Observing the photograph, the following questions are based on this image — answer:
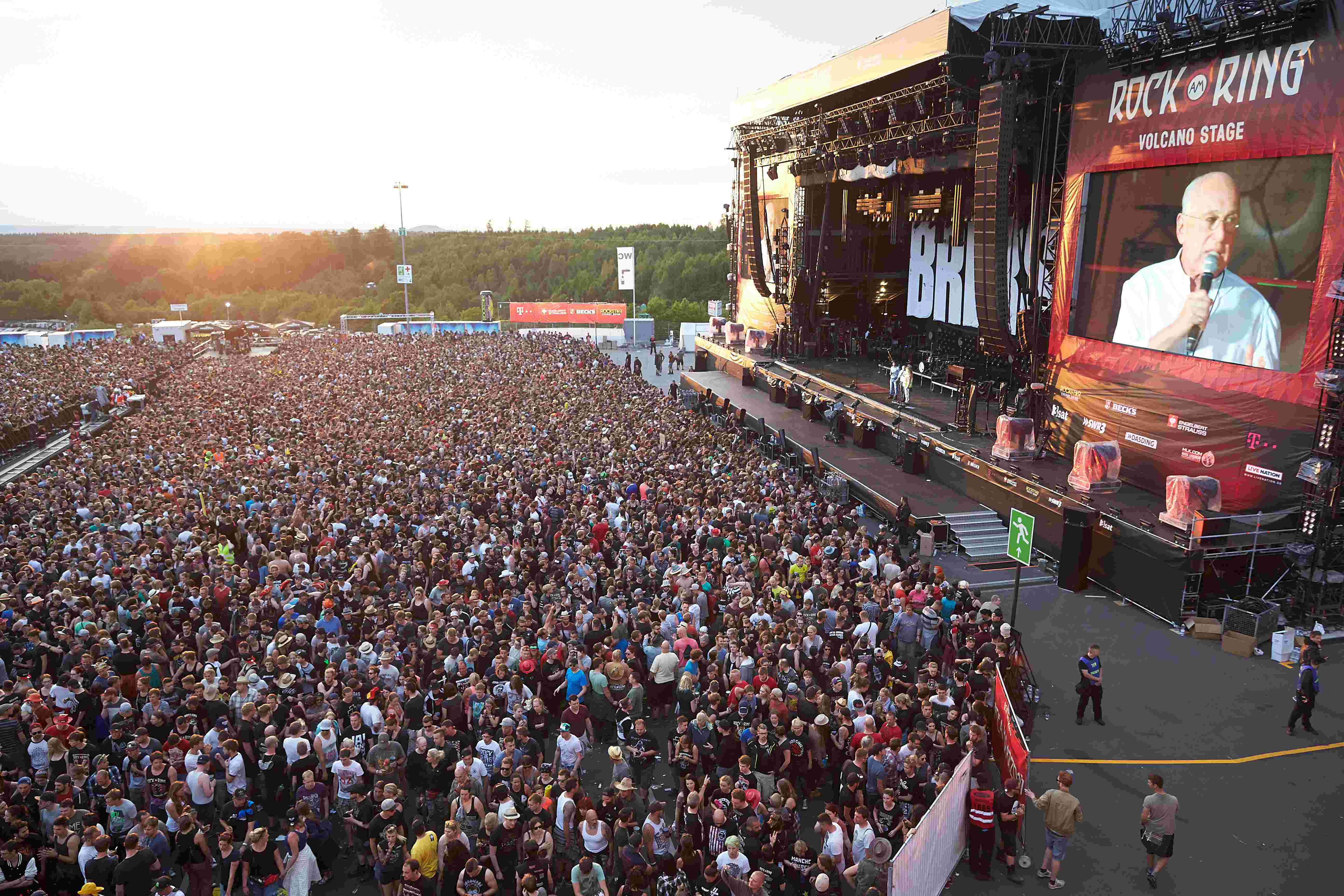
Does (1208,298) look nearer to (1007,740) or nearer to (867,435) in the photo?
(867,435)

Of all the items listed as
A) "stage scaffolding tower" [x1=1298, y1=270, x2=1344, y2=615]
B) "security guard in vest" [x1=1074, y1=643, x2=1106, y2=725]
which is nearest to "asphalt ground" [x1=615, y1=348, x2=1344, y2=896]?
"security guard in vest" [x1=1074, y1=643, x2=1106, y2=725]

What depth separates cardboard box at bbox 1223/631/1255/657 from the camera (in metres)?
11.6

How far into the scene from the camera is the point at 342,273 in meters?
108

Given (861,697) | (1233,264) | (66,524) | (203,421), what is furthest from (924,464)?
(203,421)

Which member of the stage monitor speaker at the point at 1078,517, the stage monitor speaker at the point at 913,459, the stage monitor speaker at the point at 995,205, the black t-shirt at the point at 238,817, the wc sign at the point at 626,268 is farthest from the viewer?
the wc sign at the point at 626,268

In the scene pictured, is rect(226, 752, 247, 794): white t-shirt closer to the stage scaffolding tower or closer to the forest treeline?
the stage scaffolding tower

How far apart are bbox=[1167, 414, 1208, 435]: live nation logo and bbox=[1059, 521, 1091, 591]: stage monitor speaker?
7.32 ft

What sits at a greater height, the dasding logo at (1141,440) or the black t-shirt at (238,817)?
the dasding logo at (1141,440)

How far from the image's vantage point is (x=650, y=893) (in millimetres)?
5953

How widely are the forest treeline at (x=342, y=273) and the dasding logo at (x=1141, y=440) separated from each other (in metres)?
63.6

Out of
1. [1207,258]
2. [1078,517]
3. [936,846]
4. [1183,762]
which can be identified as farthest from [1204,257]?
[936,846]

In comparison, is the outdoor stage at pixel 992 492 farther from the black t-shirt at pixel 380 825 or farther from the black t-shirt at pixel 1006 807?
the black t-shirt at pixel 380 825

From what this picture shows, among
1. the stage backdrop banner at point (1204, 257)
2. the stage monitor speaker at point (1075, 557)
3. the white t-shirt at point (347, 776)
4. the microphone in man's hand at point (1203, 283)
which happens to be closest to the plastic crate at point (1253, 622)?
the stage backdrop banner at point (1204, 257)

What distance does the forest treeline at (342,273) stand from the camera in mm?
84375
